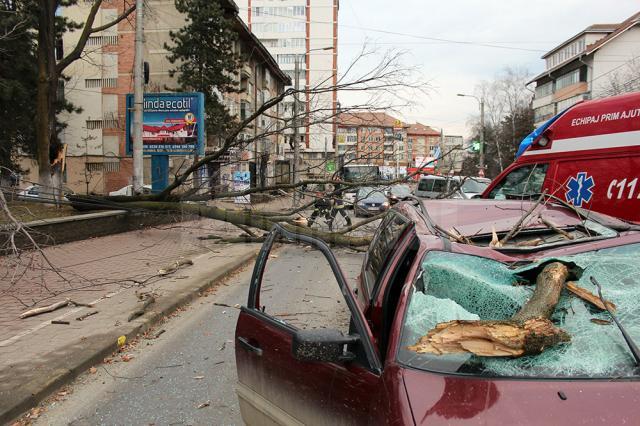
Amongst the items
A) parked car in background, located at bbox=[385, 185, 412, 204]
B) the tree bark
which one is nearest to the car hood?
parked car in background, located at bbox=[385, 185, 412, 204]

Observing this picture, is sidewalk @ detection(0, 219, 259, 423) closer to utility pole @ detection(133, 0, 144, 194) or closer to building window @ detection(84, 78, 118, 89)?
utility pole @ detection(133, 0, 144, 194)

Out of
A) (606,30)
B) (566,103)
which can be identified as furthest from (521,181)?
(606,30)

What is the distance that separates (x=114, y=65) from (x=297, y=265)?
30.7 metres

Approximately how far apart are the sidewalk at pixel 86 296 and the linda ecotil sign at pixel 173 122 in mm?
4962

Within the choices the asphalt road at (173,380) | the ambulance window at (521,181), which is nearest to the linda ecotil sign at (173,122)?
the asphalt road at (173,380)

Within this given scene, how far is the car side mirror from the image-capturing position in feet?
6.67

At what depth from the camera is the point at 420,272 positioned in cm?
237

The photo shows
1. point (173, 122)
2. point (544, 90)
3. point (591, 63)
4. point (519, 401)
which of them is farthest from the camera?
point (544, 90)

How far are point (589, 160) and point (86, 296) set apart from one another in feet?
24.0

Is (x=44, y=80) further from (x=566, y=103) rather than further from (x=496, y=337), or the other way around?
(x=566, y=103)

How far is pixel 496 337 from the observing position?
190 cm

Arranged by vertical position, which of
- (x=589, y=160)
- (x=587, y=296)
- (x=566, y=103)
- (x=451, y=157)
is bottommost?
(x=587, y=296)

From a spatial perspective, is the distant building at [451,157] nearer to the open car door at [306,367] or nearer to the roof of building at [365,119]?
the roof of building at [365,119]

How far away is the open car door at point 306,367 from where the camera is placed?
80.1 inches
